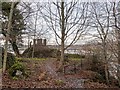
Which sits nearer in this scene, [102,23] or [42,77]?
[42,77]

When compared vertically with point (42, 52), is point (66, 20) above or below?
above

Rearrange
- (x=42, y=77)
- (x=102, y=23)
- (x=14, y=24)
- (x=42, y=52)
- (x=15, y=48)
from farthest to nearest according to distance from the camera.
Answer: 1. (x=42, y=52)
2. (x=15, y=48)
3. (x=102, y=23)
4. (x=14, y=24)
5. (x=42, y=77)

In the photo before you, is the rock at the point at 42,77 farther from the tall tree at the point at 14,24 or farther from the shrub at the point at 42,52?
the shrub at the point at 42,52

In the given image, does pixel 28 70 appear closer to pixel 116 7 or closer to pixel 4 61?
pixel 4 61

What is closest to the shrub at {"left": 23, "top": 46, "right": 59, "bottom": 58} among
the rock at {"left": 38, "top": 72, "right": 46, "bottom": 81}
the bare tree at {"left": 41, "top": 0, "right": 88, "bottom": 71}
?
the bare tree at {"left": 41, "top": 0, "right": 88, "bottom": 71}

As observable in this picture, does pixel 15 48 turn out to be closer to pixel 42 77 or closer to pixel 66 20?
pixel 42 77

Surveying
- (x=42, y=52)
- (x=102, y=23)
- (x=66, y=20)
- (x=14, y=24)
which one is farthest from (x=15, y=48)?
(x=102, y=23)

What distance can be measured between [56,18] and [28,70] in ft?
3.53

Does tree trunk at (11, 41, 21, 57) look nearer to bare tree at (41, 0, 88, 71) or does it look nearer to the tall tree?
the tall tree

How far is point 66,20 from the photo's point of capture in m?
3.45

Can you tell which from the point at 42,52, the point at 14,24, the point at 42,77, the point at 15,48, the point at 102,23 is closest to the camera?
the point at 42,77

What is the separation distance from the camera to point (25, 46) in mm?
3797

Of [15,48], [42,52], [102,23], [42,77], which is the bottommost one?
[42,77]

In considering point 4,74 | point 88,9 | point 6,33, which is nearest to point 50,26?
point 88,9
